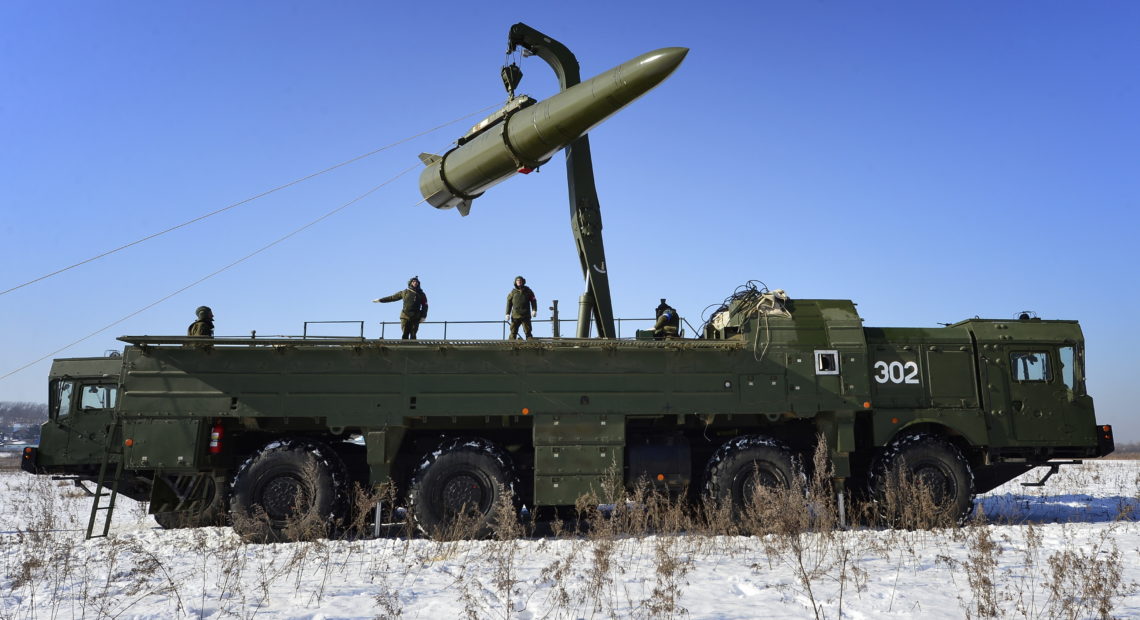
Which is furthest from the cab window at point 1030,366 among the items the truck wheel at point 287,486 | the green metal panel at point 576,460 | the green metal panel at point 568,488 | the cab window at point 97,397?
the cab window at point 97,397

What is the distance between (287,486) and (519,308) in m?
4.33

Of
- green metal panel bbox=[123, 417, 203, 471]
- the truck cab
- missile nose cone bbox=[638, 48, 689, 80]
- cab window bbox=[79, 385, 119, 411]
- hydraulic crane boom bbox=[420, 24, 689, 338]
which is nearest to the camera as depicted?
missile nose cone bbox=[638, 48, 689, 80]

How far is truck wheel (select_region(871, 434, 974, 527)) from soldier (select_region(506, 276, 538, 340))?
573 cm

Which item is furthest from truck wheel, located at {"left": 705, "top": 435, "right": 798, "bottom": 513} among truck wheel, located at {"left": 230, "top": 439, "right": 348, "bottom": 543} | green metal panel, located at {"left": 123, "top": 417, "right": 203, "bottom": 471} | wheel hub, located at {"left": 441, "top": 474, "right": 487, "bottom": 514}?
green metal panel, located at {"left": 123, "top": 417, "right": 203, "bottom": 471}

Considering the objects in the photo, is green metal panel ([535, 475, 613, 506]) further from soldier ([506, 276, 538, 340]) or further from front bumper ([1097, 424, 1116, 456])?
front bumper ([1097, 424, 1116, 456])

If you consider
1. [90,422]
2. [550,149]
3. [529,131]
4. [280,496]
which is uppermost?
[529,131]

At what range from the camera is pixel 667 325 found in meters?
11.5

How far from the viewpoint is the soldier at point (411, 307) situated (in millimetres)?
11328

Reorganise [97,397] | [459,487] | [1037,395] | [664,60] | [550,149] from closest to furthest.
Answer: [664,60] < [459,487] < [1037,395] < [550,149] < [97,397]

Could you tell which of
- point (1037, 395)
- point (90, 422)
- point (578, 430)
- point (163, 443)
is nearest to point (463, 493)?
point (578, 430)

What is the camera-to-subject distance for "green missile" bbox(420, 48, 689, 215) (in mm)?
9812

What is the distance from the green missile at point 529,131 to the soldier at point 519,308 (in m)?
2.07

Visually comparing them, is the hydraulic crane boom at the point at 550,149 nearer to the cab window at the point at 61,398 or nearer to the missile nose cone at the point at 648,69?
the missile nose cone at the point at 648,69

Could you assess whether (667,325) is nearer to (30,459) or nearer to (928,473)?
(928,473)
